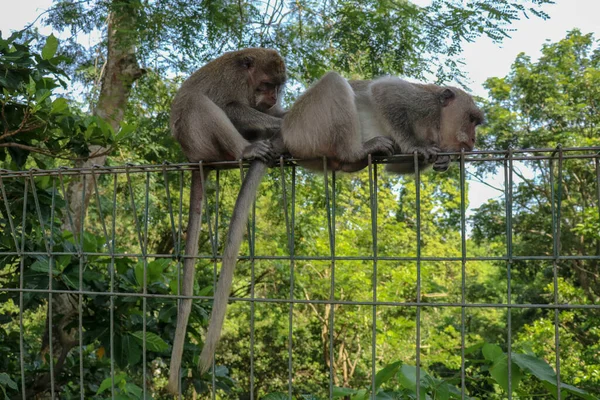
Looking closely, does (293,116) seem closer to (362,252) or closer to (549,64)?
(362,252)

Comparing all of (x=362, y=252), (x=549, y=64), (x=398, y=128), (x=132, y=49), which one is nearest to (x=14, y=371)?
(x=398, y=128)

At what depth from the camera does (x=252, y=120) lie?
3.75 m

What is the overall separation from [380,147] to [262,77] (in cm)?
104

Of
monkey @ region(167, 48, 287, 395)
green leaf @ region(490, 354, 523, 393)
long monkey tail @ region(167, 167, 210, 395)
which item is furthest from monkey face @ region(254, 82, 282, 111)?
green leaf @ region(490, 354, 523, 393)

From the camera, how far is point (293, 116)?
10.9 feet

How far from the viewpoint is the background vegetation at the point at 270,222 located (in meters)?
3.40

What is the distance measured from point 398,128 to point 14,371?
2.68 m

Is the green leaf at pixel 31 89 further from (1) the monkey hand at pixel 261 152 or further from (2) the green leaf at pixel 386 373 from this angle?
(2) the green leaf at pixel 386 373

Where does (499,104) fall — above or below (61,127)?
above

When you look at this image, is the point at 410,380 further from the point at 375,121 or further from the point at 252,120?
the point at 252,120

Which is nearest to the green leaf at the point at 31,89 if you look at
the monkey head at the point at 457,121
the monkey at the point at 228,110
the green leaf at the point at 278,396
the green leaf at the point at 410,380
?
the monkey at the point at 228,110

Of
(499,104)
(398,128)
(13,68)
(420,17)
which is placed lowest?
(398,128)

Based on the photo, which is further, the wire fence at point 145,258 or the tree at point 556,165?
the tree at point 556,165

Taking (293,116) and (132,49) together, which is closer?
(293,116)
